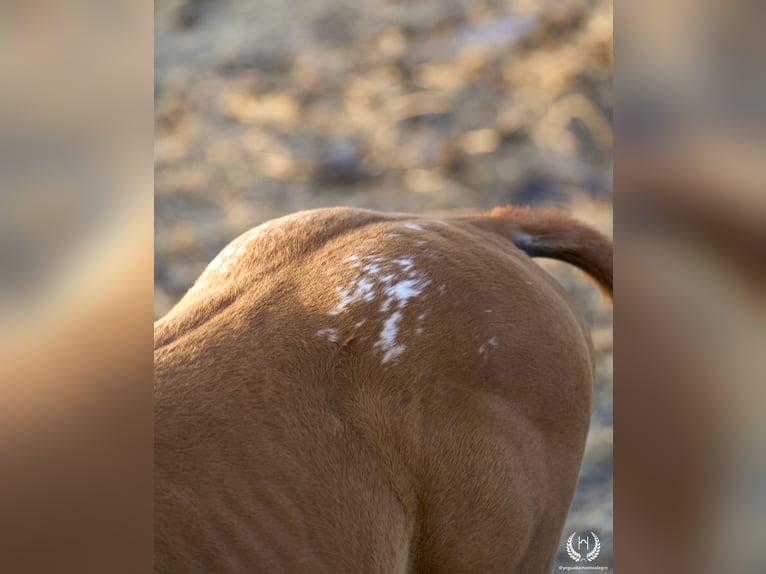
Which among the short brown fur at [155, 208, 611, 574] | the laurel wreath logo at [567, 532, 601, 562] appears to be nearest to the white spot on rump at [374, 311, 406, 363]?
the short brown fur at [155, 208, 611, 574]

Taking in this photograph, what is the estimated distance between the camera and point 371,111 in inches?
126

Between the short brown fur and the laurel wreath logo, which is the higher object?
the short brown fur

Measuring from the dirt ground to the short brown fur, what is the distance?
167 cm

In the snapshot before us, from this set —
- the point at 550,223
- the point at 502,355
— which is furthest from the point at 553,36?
the point at 502,355

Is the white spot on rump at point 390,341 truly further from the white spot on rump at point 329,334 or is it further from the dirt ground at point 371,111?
the dirt ground at point 371,111

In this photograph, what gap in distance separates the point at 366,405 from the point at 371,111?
2.25m

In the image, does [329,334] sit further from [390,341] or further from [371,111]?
[371,111]

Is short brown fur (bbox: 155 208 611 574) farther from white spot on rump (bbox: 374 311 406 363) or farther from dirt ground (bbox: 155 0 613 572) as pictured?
dirt ground (bbox: 155 0 613 572)

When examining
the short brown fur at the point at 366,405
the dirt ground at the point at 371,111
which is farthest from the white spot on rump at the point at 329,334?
the dirt ground at the point at 371,111

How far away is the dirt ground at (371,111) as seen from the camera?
3.02m

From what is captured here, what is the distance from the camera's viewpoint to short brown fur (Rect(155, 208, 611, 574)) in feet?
3.29

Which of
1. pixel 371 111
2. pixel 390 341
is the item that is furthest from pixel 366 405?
pixel 371 111

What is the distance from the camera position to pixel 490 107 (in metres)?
3.19
